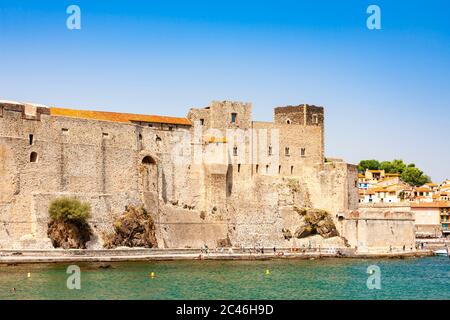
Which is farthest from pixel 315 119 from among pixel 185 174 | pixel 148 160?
pixel 148 160

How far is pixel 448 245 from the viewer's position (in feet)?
217

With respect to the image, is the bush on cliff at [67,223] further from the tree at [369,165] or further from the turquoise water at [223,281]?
the tree at [369,165]

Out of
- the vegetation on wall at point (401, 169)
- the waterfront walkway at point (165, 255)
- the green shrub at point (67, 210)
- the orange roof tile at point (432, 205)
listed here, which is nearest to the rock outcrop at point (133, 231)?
the waterfront walkway at point (165, 255)

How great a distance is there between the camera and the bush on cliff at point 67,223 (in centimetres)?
4300

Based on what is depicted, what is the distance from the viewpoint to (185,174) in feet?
174

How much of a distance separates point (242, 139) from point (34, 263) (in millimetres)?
18792

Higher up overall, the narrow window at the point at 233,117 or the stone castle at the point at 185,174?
the narrow window at the point at 233,117

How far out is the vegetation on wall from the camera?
98.1 metres

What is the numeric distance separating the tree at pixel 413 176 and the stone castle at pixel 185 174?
41.6 metres

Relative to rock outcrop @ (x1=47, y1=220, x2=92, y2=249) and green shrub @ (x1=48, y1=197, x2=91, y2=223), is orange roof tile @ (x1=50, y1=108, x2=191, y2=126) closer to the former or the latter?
green shrub @ (x1=48, y1=197, x2=91, y2=223)

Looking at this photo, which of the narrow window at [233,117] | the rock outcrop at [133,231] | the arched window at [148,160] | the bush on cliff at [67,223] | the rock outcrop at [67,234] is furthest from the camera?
the narrow window at [233,117]

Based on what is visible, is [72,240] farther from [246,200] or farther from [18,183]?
[246,200]

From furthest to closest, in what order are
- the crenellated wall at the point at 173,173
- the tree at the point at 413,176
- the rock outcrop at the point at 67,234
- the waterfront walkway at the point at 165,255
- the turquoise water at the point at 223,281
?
1. the tree at the point at 413,176
2. the crenellated wall at the point at 173,173
3. the rock outcrop at the point at 67,234
4. the waterfront walkway at the point at 165,255
5. the turquoise water at the point at 223,281

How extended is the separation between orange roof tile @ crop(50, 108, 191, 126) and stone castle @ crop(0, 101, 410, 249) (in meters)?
0.08
